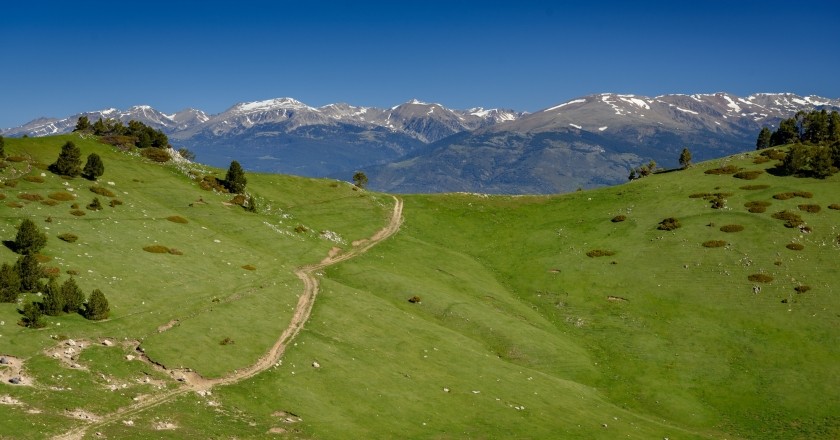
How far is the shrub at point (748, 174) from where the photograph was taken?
4538 inches

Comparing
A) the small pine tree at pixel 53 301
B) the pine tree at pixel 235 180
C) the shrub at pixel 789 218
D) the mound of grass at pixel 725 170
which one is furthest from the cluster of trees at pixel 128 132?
Answer: the mound of grass at pixel 725 170

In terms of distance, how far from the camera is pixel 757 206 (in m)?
99.1

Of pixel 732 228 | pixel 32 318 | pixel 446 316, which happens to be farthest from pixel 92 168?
pixel 732 228

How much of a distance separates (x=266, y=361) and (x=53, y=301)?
17.2 meters

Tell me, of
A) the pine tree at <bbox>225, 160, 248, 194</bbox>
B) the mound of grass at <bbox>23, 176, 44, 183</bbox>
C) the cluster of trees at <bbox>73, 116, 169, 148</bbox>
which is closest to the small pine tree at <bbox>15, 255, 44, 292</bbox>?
the mound of grass at <bbox>23, 176, 44, 183</bbox>

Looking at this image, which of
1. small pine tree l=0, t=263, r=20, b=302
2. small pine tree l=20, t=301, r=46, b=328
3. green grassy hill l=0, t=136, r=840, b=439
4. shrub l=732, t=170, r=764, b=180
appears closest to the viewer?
green grassy hill l=0, t=136, r=840, b=439

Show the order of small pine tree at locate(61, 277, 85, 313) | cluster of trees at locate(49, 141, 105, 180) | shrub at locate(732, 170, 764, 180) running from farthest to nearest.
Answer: shrub at locate(732, 170, 764, 180), cluster of trees at locate(49, 141, 105, 180), small pine tree at locate(61, 277, 85, 313)

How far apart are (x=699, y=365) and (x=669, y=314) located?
1183 cm

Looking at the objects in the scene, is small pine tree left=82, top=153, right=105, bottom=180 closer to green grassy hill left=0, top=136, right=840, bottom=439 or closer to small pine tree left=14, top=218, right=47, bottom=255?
green grassy hill left=0, top=136, right=840, bottom=439

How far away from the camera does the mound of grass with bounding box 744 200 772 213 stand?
321 feet

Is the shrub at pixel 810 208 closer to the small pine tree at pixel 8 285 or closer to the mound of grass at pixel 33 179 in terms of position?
the small pine tree at pixel 8 285

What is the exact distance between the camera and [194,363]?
145 ft

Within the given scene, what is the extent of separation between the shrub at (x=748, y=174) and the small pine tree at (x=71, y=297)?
382ft

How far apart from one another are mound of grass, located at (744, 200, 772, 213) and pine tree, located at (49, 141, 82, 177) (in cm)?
10826
